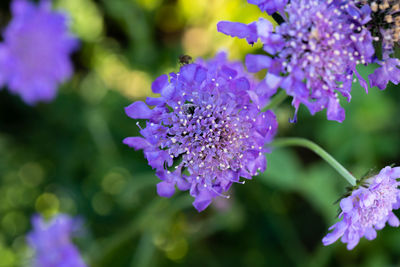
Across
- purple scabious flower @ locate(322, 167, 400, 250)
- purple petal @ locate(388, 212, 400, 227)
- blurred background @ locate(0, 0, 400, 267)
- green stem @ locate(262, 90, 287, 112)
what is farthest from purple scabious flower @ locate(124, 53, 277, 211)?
blurred background @ locate(0, 0, 400, 267)

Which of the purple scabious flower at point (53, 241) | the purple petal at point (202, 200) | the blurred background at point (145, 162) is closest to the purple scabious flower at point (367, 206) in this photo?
the purple petal at point (202, 200)

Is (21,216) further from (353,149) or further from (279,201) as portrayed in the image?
(353,149)

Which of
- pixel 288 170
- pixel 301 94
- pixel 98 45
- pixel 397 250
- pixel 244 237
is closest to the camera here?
pixel 301 94

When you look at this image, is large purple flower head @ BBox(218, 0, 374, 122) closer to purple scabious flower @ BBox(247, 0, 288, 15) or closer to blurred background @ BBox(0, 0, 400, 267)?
purple scabious flower @ BBox(247, 0, 288, 15)

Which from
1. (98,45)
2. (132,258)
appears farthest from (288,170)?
(98,45)

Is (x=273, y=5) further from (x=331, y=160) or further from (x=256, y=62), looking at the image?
(x=331, y=160)

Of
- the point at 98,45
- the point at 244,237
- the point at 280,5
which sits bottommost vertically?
the point at 244,237
